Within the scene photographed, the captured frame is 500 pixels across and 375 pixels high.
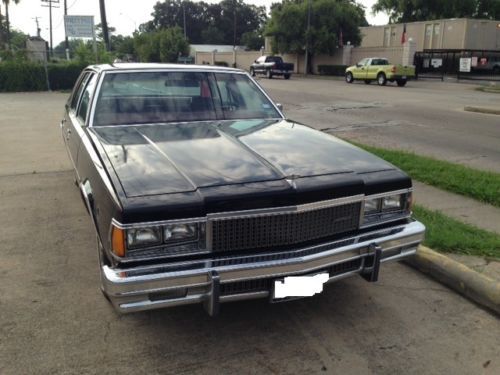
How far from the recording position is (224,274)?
282 cm

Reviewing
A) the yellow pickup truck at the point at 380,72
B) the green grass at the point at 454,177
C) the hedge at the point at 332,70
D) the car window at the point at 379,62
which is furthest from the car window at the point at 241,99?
the hedge at the point at 332,70

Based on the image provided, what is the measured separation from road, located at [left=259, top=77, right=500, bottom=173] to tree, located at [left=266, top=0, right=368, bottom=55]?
2530 cm

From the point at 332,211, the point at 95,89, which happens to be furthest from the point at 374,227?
the point at 95,89

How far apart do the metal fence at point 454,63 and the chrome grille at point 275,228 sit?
37.2m

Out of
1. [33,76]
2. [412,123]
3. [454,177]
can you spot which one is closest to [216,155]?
[454,177]

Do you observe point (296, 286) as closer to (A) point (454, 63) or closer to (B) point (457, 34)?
(A) point (454, 63)

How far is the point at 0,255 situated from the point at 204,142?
225cm

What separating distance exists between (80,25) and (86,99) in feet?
81.6

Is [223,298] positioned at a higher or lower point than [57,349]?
higher

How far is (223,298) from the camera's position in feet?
9.47

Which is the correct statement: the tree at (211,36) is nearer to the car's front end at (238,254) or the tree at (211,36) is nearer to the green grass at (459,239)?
the green grass at (459,239)

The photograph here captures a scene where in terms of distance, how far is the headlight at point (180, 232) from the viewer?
9.25 ft

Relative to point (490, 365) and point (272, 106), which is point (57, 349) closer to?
point (490, 365)

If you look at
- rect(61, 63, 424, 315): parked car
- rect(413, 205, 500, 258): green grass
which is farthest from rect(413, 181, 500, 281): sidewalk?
rect(61, 63, 424, 315): parked car
